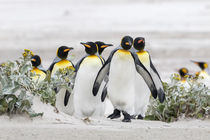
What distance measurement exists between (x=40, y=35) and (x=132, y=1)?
16375 millimetres

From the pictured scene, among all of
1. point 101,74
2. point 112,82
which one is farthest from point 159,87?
point 101,74

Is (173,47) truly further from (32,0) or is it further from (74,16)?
(32,0)

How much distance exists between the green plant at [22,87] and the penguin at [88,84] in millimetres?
1132

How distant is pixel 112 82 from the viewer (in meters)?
4.73

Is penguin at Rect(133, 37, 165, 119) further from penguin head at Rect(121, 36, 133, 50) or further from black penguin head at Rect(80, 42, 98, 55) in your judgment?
penguin head at Rect(121, 36, 133, 50)

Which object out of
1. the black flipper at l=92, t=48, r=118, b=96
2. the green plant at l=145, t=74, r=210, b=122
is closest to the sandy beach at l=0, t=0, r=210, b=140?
the green plant at l=145, t=74, r=210, b=122

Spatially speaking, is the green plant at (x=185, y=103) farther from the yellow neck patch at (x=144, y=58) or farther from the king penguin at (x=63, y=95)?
the king penguin at (x=63, y=95)

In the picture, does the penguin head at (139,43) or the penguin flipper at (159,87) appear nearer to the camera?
the penguin flipper at (159,87)

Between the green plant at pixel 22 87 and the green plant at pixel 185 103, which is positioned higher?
the green plant at pixel 22 87

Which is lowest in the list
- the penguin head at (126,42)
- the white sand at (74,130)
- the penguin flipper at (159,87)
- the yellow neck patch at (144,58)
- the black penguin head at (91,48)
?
the white sand at (74,130)

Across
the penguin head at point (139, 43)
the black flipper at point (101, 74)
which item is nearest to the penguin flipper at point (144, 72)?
the black flipper at point (101, 74)

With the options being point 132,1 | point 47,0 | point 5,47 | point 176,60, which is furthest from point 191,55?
point 47,0

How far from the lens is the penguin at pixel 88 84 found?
5.17 meters

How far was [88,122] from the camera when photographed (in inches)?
156
